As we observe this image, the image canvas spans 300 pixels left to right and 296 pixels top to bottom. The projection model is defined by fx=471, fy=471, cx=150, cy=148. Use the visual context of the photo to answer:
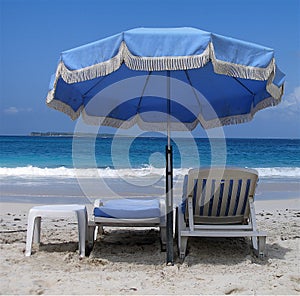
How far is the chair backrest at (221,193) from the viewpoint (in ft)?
15.9

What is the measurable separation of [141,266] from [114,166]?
65.5ft

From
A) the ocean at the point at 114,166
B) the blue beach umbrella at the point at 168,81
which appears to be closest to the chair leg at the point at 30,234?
the blue beach umbrella at the point at 168,81

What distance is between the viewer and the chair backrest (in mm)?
4836

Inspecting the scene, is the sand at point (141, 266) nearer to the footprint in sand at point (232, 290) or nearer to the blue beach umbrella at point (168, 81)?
the footprint in sand at point (232, 290)

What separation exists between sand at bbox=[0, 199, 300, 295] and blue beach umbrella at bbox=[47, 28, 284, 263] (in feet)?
1.54

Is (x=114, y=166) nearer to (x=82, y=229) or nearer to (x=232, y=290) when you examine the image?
(x=82, y=229)

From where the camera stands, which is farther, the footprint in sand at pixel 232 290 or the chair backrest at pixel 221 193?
the chair backrest at pixel 221 193

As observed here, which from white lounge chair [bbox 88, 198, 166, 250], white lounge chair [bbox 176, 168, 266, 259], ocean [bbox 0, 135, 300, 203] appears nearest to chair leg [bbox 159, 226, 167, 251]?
white lounge chair [bbox 88, 198, 166, 250]

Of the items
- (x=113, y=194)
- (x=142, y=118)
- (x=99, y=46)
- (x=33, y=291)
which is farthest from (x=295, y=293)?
(x=113, y=194)

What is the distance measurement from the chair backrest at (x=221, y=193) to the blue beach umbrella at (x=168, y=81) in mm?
380

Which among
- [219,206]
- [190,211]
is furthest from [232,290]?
[219,206]

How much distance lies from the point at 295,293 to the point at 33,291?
205 centimetres

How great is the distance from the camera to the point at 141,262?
464 cm

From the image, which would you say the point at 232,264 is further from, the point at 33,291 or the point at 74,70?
the point at 74,70
